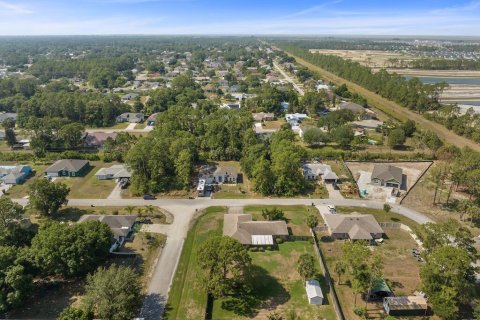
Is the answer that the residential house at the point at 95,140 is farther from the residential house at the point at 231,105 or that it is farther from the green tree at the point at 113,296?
the green tree at the point at 113,296

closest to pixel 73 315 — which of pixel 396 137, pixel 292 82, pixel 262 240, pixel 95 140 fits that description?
pixel 262 240

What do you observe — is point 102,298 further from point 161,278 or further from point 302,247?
point 302,247

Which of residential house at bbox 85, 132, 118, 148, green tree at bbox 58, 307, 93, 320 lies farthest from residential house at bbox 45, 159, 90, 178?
green tree at bbox 58, 307, 93, 320

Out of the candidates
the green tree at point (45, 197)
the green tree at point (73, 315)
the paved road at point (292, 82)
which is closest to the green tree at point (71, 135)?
the green tree at point (45, 197)

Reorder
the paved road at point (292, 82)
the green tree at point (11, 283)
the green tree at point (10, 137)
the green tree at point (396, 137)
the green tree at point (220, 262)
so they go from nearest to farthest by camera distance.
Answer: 1. the green tree at point (11, 283)
2. the green tree at point (220, 262)
3. the green tree at point (10, 137)
4. the green tree at point (396, 137)
5. the paved road at point (292, 82)

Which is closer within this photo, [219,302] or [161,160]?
[219,302]

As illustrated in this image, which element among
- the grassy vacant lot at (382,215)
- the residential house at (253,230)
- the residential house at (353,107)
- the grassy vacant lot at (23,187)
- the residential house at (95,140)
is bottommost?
the grassy vacant lot at (382,215)

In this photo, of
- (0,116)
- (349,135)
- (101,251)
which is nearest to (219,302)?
(101,251)
